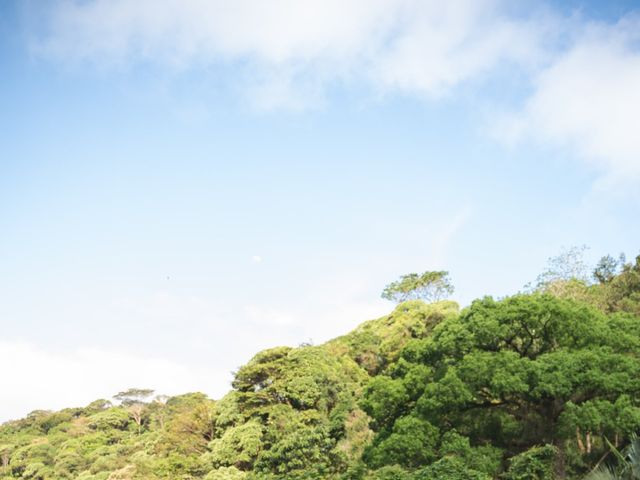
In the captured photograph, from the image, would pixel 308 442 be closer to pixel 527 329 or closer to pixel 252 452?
pixel 252 452

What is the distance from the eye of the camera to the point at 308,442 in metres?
26.5

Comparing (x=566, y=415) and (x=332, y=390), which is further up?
(x=332, y=390)

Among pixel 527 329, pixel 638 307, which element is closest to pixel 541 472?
pixel 527 329

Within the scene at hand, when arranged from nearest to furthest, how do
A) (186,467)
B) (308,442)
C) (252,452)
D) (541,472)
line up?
(541,472)
(308,442)
(252,452)
(186,467)

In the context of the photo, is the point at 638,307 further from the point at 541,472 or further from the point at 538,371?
the point at 541,472

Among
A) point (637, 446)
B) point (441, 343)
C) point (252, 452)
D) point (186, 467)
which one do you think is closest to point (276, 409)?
point (252, 452)

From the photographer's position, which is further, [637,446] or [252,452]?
[252,452]

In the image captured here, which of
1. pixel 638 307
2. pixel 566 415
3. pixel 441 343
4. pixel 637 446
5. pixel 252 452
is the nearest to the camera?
pixel 637 446

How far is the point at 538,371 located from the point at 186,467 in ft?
76.5

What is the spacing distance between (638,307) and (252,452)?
20.2 metres

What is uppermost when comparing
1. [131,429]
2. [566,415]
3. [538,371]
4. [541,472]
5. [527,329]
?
[131,429]

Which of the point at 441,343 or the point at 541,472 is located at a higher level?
the point at 441,343

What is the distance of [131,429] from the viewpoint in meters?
67.8

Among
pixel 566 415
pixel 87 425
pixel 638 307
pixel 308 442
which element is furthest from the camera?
pixel 87 425
